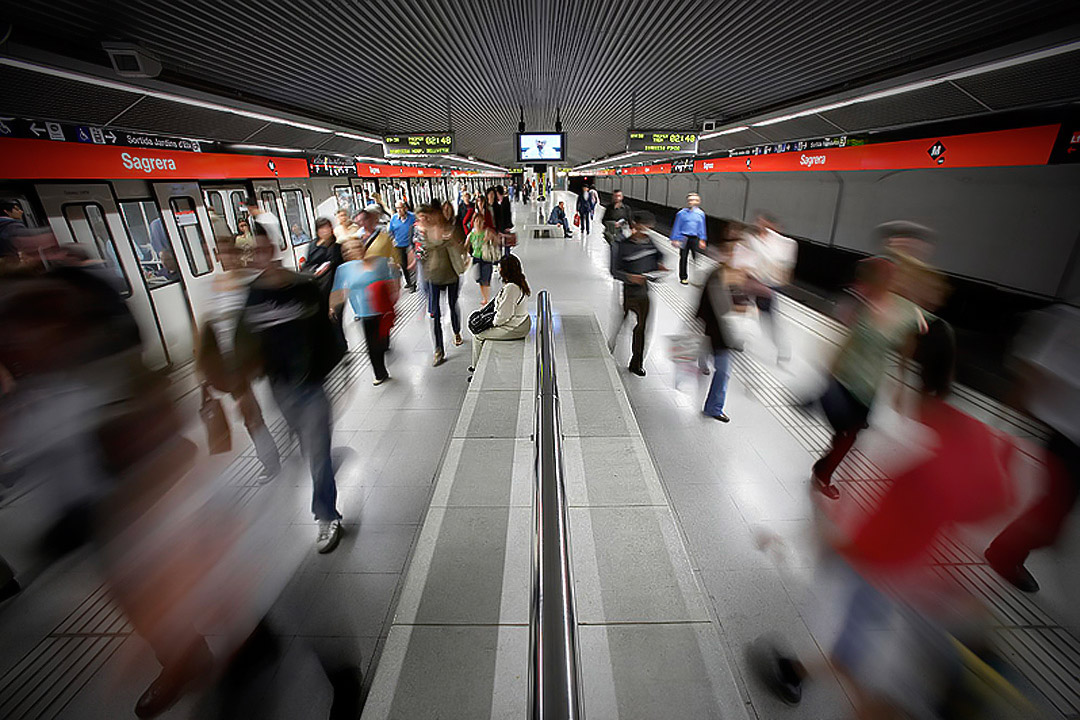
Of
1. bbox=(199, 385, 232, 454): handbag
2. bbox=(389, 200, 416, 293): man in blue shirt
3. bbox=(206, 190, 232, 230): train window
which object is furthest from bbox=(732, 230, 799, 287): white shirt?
bbox=(206, 190, 232, 230): train window

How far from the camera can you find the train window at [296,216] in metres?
10.0

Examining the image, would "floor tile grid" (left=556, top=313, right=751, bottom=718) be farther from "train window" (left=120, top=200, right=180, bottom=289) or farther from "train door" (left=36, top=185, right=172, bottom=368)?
"train window" (left=120, top=200, right=180, bottom=289)

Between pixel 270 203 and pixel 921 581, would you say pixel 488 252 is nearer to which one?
pixel 270 203

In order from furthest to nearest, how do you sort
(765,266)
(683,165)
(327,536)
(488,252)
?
(683,165), (488,252), (765,266), (327,536)

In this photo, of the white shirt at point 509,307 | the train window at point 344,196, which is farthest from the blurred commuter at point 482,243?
the train window at point 344,196

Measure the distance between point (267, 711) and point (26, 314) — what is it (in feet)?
5.94

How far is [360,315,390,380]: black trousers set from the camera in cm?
445

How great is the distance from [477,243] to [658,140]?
636 cm

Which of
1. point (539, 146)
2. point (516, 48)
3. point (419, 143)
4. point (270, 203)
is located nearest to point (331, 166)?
point (419, 143)

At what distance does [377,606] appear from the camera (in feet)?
7.52

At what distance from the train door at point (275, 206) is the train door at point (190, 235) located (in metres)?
1.47

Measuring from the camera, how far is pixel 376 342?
15.4ft

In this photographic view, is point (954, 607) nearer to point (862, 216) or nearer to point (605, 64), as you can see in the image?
point (605, 64)

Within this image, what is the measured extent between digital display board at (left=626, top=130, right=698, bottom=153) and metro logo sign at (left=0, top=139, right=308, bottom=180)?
7.64 metres
